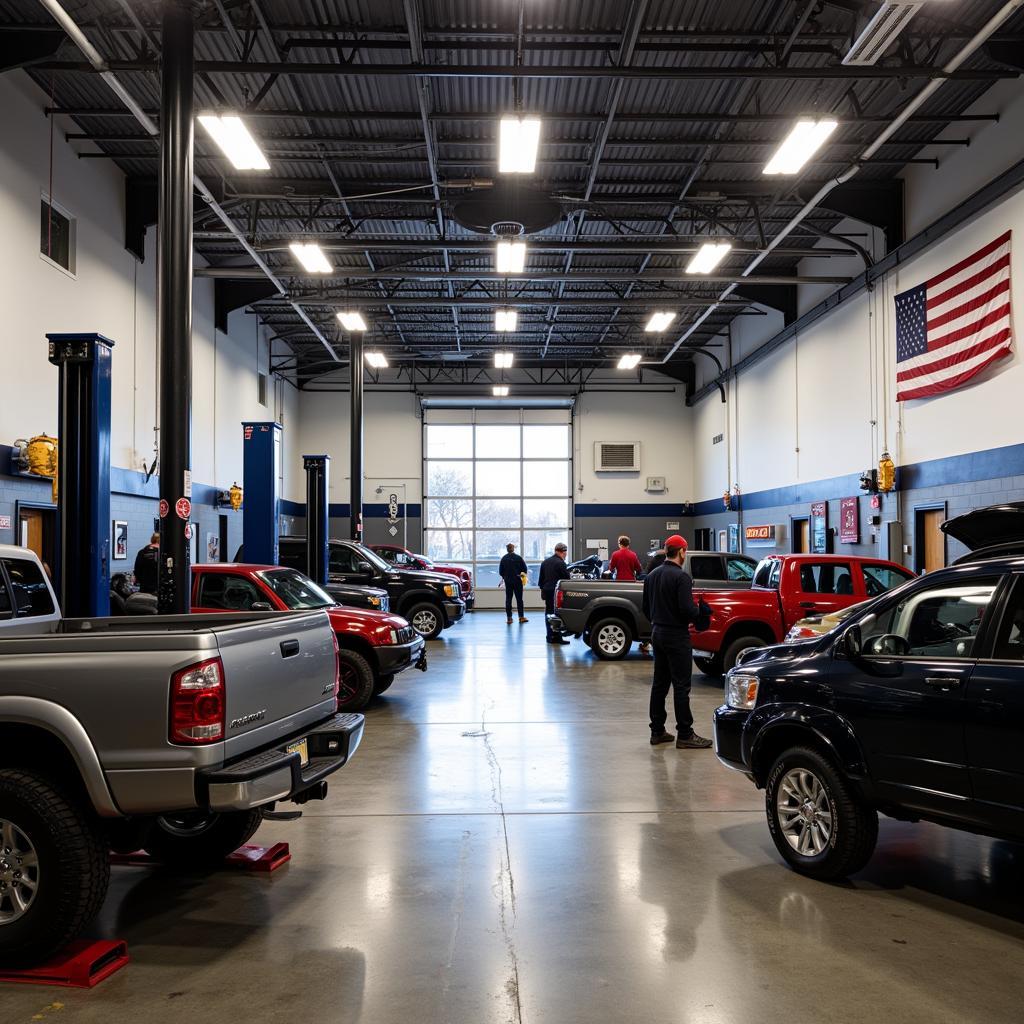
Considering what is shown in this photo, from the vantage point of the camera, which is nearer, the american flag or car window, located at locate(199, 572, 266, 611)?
car window, located at locate(199, 572, 266, 611)

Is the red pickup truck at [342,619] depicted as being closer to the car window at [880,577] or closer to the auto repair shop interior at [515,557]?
Result: the auto repair shop interior at [515,557]

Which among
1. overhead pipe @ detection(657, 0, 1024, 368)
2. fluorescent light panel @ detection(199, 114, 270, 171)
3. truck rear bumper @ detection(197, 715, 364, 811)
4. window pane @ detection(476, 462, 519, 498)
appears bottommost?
truck rear bumper @ detection(197, 715, 364, 811)

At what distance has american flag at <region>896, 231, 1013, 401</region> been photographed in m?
11.9

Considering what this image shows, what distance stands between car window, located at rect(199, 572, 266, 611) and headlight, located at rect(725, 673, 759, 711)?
17.3 feet

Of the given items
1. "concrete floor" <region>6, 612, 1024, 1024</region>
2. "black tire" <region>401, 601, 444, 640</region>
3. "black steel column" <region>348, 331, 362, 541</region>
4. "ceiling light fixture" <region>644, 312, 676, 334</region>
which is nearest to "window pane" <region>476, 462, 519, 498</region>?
"black steel column" <region>348, 331, 362, 541</region>

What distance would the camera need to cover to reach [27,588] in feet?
16.8

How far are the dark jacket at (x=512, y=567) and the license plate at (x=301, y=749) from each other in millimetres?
16925

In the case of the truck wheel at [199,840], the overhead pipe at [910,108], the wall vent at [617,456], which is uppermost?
the overhead pipe at [910,108]

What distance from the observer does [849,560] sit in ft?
36.5

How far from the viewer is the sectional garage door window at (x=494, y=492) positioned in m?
28.8

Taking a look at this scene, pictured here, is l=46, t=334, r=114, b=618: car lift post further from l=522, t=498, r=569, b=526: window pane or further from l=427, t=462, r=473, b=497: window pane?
l=522, t=498, r=569, b=526: window pane

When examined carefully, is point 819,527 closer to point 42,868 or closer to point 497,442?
point 497,442

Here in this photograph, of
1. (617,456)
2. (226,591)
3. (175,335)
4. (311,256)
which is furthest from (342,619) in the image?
(617,456)

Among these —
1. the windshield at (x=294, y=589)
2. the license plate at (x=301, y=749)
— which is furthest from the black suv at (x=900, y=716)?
the windshield at (x=294, y=589)
